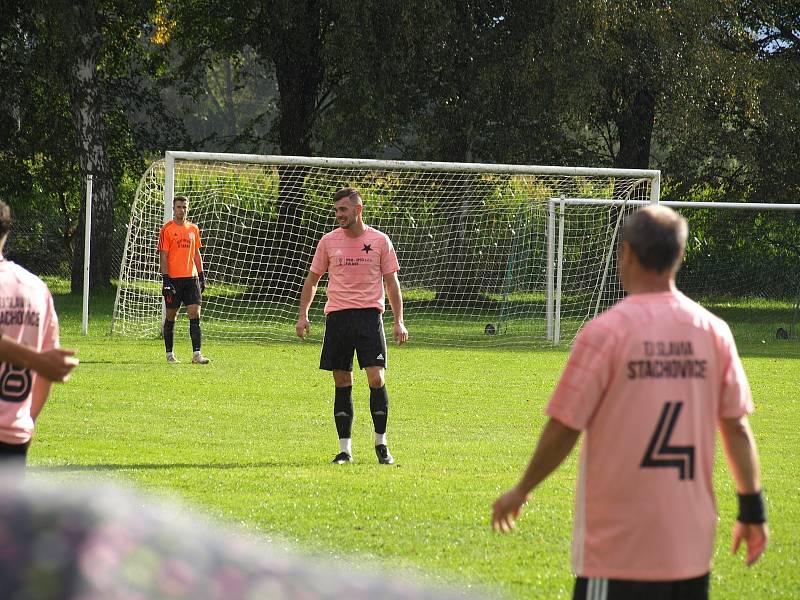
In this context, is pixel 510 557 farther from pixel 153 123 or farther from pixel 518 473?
pixel 153 123

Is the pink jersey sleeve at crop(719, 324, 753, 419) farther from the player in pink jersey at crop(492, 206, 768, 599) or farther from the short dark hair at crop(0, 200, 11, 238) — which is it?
the short dark hair at crop(0, 200, 11, 238)

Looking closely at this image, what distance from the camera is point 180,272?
16453 millimetres

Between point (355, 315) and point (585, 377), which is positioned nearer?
point (585, 377)

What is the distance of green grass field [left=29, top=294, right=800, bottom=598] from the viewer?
675 cm

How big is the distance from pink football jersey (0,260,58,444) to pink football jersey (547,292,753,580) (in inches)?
80.6

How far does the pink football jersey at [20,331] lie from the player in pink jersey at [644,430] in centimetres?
203

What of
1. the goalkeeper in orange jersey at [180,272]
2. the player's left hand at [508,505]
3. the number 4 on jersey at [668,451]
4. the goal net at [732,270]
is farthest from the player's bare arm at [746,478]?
the goal net at [732,270]

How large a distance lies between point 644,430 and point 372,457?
653cm

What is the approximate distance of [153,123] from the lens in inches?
1443

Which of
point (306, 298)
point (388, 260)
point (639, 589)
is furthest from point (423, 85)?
point (639, 589)

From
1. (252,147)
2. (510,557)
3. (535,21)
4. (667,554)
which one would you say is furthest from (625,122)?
(667,554)

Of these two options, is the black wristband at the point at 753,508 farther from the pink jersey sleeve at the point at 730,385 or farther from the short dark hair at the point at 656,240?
the short dark hair at the point at 656,240

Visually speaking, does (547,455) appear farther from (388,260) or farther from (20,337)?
(388,260)

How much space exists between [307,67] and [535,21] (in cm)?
703
